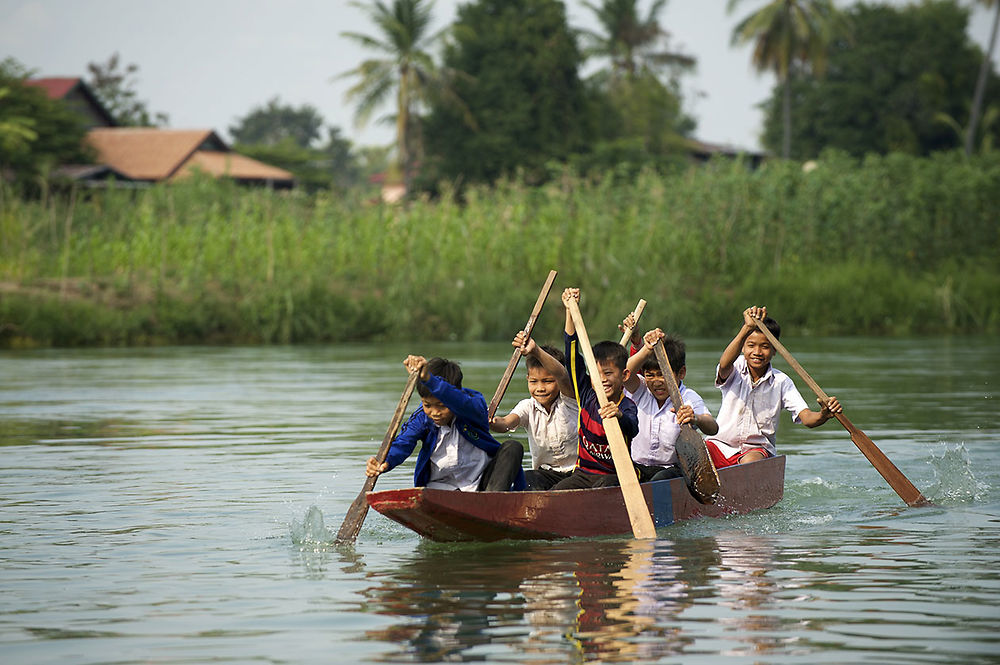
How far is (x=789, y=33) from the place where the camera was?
1647 inches

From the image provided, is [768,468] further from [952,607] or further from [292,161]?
[292,161]

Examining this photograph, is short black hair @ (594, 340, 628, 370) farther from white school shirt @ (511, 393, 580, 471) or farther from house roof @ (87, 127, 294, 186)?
house roof @ (87, 127, 294, 186)

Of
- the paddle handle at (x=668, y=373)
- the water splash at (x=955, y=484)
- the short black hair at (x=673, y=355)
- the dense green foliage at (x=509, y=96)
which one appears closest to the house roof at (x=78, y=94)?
the dense green foliage at (x=509, y=96)

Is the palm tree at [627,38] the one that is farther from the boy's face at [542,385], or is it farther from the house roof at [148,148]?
the boy's face at [542,385]

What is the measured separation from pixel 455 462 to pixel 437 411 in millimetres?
361

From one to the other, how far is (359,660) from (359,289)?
1851 cm

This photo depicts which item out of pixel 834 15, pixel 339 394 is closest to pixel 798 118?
pixel 834 15

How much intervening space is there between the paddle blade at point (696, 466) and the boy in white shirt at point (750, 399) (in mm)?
686

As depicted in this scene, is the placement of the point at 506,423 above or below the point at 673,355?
below

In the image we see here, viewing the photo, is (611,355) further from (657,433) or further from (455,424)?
(455,424)

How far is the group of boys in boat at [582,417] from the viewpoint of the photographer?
6.69 m

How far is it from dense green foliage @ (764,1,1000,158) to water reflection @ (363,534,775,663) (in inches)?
1446

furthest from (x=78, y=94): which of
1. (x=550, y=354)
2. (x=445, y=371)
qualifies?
(x=445, y=371)

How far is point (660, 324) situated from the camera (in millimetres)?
22156
